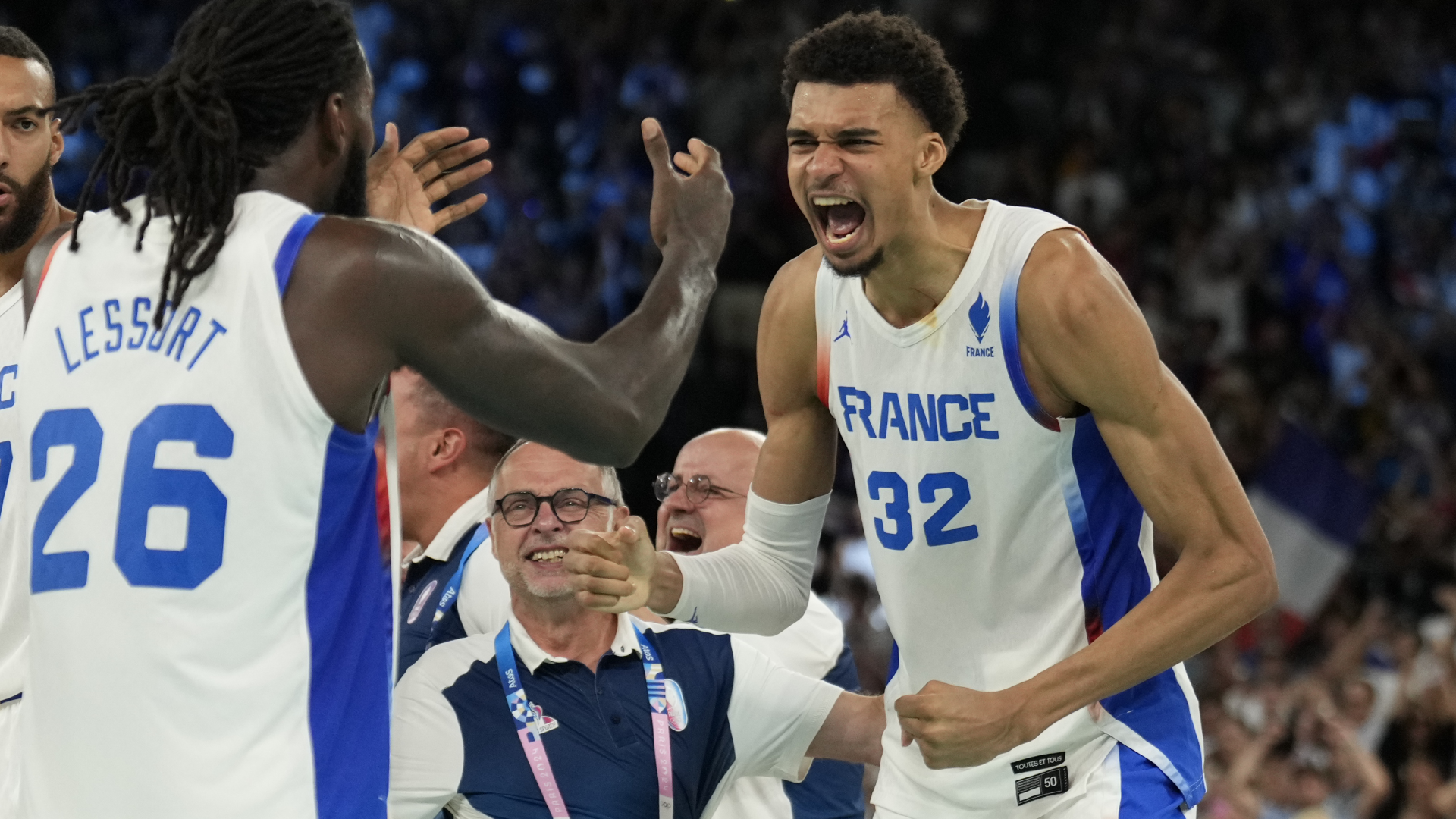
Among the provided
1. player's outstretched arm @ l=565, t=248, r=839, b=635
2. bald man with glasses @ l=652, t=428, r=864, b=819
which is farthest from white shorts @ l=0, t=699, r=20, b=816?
bald man with glasses @ l=652, t=428, r=864, b=819

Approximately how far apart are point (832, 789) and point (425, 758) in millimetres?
1440

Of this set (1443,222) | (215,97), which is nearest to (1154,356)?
(215,97)

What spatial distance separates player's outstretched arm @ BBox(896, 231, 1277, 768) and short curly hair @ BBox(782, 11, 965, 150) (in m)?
0.60

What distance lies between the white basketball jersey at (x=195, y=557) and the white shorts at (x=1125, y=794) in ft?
5.30

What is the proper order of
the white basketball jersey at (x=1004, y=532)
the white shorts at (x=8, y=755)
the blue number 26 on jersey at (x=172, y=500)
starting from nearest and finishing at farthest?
the blue number 26 on jersey at (x=172, y=500) → the white basketball jersey at (x=1004, y=532) → the white shorts at (x=8, y=755)

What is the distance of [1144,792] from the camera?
3.53 metres

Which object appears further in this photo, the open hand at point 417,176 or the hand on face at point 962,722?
the open hand at point 417,176

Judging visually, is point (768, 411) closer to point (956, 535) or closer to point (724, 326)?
point (956, 535)

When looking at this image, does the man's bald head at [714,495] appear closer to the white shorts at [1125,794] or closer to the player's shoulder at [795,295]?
the player's shoulder at [795,295]

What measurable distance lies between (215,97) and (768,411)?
5.80 ft

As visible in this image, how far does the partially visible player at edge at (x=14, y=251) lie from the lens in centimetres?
362

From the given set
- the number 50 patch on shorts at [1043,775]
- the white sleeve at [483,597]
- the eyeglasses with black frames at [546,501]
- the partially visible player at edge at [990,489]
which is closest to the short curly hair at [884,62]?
the partially visible player at edge at [990,489]

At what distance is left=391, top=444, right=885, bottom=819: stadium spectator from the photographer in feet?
13.8

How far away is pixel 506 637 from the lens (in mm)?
4387
